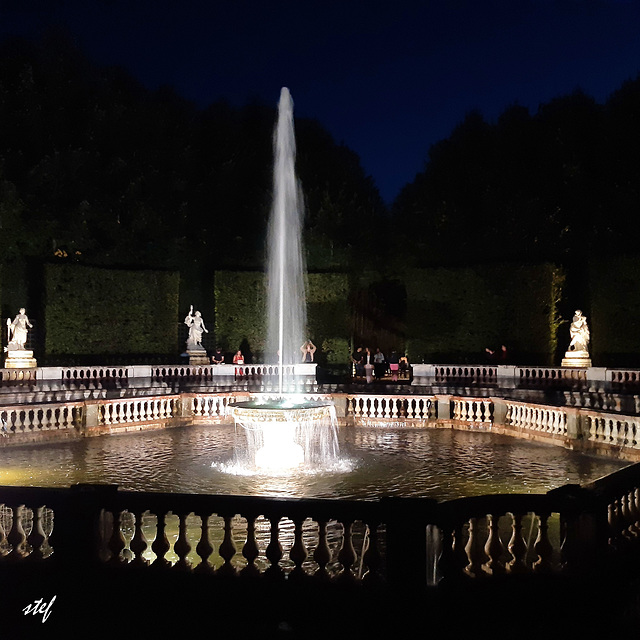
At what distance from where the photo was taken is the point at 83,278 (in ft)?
82.5

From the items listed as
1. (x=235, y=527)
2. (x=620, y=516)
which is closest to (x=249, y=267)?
Answer: (x=235, y=527)

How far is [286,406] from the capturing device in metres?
12.8

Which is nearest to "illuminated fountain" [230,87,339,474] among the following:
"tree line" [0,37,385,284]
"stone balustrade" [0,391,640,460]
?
"stone balustrade" [0,391,640,460]

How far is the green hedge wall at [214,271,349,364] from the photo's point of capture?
28.4m

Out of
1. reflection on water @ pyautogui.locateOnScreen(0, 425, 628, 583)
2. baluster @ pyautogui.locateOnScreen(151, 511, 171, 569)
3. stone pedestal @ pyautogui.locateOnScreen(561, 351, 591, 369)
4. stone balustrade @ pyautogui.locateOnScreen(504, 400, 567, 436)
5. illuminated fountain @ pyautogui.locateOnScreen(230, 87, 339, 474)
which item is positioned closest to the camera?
baluster @ pyautogui.locateOnScreen(151, 511, 171, 569)

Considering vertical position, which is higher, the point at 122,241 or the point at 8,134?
the point at 8,134

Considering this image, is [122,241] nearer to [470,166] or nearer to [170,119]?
[170,119]

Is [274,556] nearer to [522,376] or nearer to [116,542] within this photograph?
[116,542]

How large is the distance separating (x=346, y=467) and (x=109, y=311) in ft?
53.6

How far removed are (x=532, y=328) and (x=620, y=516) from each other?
64.8 ft

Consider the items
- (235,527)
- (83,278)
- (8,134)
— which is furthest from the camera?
(8,134)
